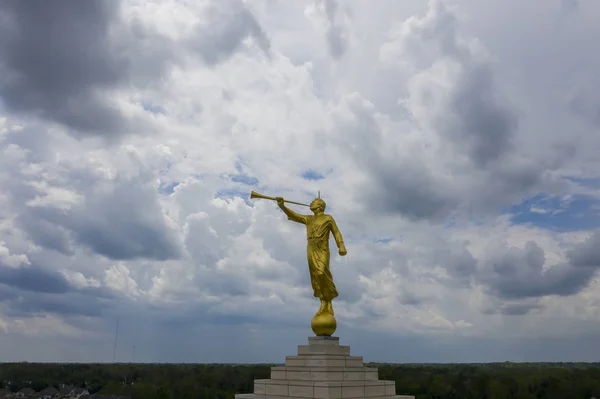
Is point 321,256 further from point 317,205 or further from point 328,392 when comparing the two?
point 328,392

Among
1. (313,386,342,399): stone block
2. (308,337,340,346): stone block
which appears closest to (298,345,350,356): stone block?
(308,337,340,346): stone block

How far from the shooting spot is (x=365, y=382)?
54.3ft

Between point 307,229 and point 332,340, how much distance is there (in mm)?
4101

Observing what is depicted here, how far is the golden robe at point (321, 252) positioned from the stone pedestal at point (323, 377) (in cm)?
168

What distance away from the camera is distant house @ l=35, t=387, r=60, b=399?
5766cm

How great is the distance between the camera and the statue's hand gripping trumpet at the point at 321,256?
17.9 metres

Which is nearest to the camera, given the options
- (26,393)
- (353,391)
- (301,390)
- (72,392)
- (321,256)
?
(353,391)

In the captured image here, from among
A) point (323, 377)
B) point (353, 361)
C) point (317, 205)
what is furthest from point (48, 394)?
point (323, 377)

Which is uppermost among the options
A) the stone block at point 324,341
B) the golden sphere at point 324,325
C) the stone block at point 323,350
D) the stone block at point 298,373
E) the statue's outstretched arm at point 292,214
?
the statue's outstretched arm at point 292,214

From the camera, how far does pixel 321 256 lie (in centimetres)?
1850

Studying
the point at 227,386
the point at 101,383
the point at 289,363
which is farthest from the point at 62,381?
the point at 289,363

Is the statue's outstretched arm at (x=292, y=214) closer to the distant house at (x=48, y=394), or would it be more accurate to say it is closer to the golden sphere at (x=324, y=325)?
the golden sphere at (x=324, y=325)

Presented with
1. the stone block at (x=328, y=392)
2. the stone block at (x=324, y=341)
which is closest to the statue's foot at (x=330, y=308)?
the stone block at (x=324, y=341)

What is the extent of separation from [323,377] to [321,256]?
4200mm
